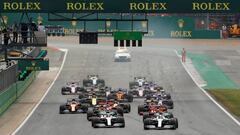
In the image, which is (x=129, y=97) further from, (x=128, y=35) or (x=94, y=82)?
(x=128, y=35)

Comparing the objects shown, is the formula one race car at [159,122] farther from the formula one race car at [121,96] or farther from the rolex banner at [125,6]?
the formula one race car at [121,96]

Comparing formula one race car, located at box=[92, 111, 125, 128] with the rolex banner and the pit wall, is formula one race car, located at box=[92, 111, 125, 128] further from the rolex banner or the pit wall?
the pit wall

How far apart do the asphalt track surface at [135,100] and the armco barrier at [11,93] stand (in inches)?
77.1

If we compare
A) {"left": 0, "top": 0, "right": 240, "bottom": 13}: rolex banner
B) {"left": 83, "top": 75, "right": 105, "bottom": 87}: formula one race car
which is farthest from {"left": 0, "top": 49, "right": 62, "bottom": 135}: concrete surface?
{"left": 0, "top": 0, "right": 240, "bottom": 13}: rolex banner

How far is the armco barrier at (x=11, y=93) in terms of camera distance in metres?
39.5

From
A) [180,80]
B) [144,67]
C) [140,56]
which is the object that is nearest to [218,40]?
[140,56]

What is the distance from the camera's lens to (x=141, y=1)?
108 ft

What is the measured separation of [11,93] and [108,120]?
13043 millimetres

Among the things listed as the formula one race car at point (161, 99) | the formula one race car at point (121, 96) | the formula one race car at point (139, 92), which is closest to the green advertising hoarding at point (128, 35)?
the formula one race car at point (161, 99)

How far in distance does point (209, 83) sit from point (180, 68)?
775cm

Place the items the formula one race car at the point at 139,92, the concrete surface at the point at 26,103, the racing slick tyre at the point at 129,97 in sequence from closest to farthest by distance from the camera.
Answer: the concrete surface at the point at 26,103 < the racing slick tyre at the point at 129,97 < the formula one race car at the point at 139,92

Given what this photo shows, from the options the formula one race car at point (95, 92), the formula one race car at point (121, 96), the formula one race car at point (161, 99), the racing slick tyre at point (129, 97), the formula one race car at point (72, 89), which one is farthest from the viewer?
the formula one race car at point (72, 89)

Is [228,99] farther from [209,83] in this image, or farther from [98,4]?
[98,4]

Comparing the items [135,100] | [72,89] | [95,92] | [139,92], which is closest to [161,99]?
[95,92]
